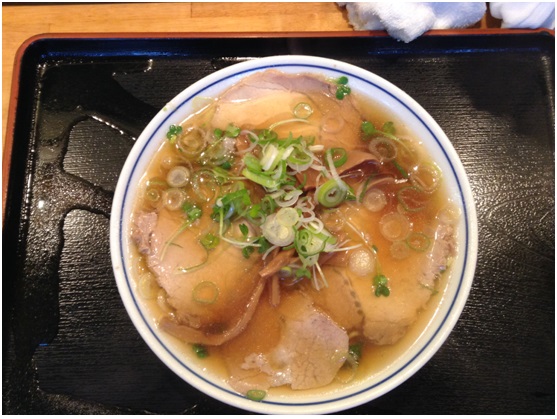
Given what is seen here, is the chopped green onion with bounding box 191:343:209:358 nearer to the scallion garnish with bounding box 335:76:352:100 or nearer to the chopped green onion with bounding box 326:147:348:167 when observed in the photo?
the chopped green onion with bounding box 326:147:348:167

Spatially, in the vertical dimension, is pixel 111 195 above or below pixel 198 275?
above

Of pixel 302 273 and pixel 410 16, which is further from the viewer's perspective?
pixel 410 16

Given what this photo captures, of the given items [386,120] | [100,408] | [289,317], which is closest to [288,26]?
[386,120]

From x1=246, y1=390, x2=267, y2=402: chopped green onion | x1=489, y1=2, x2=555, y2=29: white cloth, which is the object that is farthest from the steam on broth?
x1=489, y1=2, x2=555, y2=29: white cloth

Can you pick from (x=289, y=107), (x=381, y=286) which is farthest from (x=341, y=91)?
(x=381, y=286)

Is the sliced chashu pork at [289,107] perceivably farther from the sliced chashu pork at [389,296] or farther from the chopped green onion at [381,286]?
the chopped green onion at [381,286]

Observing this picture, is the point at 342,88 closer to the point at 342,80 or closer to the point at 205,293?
the point at 342,80

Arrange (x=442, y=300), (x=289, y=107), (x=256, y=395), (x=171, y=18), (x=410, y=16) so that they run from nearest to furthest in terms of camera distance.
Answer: (x=256, y=395)
(x=442, y=300)
(x=289, y=107)
(x=410, y=16)
(x=171, y=18)

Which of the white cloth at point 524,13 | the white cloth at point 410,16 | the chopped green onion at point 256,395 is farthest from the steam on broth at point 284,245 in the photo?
the white cloth at point 524,13
